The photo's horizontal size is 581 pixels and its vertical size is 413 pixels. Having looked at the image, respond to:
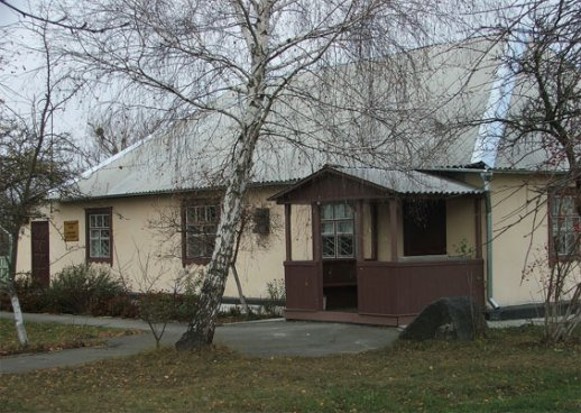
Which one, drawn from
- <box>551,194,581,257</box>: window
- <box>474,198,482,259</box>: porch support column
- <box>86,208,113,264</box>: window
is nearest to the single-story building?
<box>474,198,482,259</box>: porch support column

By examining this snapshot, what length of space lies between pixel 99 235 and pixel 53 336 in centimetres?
828

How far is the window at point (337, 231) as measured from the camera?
57.8 ft

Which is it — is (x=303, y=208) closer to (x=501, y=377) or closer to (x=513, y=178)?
(x=513, y=178)

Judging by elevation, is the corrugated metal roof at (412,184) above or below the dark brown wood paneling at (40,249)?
above

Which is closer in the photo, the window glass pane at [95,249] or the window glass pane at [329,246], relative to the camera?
the window glass pane at [329,246]

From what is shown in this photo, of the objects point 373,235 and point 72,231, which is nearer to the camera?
point 373,235

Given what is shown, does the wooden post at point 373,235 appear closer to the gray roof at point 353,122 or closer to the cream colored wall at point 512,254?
the cream colored wall at point 512,254

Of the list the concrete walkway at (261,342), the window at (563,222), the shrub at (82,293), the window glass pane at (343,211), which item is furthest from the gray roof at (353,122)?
the shrub at (82,293)

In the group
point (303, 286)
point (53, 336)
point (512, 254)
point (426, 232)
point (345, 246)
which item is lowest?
point (53, 336)

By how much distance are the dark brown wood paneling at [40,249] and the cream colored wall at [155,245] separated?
0.87 ft

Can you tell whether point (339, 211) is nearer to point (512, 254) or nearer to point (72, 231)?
point (512, 254)

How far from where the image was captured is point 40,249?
25.2 m

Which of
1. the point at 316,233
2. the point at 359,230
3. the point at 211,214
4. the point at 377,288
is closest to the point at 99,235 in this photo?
the point at 211,214

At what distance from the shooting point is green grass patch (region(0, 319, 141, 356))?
1303 centimetres
